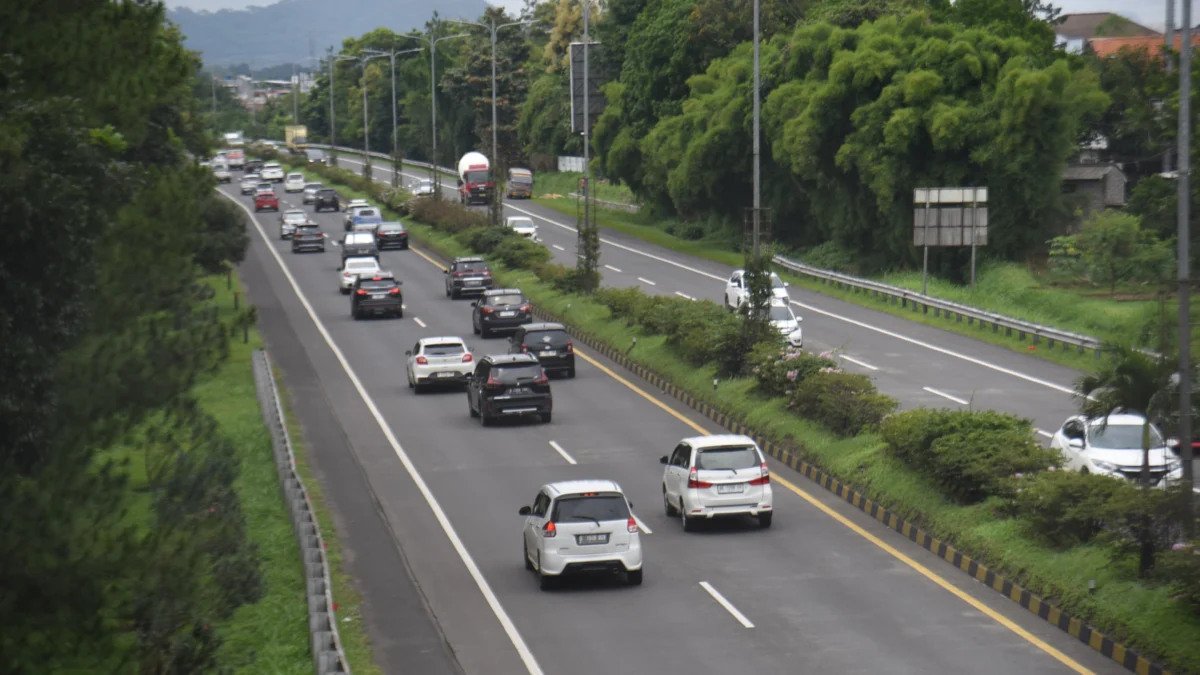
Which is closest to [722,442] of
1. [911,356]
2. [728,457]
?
[728,457]

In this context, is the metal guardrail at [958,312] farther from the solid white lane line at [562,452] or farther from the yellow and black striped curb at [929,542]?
the solid white lane line at [562,452]

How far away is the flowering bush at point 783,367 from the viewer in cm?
3195

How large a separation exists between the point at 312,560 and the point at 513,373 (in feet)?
45.9

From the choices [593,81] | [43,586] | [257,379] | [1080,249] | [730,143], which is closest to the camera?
[43,586]

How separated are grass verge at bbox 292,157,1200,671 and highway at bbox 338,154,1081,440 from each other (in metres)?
3.28

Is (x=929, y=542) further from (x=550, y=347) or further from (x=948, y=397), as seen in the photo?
(x=550, y=347)

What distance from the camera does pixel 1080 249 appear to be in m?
51.8

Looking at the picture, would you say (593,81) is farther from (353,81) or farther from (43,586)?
(353,81)

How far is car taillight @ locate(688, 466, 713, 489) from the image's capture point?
24.1 metres

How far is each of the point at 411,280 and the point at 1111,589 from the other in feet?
156

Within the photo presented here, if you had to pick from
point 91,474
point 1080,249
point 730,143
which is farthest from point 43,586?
point 730,143

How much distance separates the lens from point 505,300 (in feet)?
159

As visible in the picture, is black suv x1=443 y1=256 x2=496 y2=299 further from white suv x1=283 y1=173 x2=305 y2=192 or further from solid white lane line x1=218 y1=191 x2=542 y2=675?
white suv x1=283 y1=173 x2=305 y2=192

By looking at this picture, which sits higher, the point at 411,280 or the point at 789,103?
the point at 789,103
